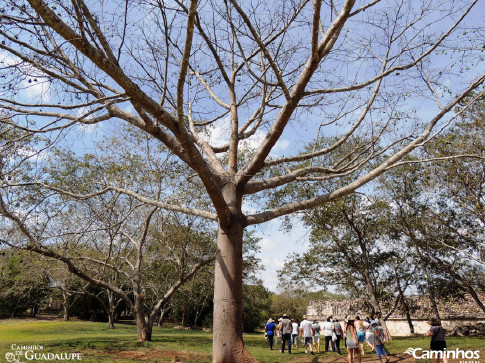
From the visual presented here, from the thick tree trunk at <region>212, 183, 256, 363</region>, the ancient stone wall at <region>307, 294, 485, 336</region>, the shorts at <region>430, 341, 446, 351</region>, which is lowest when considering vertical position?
the ancient stone wall at <region>307, 294, 485, 336</region>

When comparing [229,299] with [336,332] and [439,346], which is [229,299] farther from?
[336,332]

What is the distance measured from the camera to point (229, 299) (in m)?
5.41

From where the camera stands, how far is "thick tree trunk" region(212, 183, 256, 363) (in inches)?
206

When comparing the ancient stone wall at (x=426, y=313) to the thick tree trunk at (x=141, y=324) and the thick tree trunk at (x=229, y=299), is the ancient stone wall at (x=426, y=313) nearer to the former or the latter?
the thick tree trunk at (x=141, y=324)

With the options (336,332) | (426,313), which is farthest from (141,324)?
(426,313)

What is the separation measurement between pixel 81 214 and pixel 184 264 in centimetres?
439

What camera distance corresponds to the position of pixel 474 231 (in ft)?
53.1

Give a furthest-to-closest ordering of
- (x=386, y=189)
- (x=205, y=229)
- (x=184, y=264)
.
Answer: (x=386, y=189), (x=205, y=229), (x=184, y=264)

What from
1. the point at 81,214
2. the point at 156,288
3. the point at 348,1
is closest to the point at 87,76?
the point at 348,1

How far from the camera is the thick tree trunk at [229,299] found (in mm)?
5227

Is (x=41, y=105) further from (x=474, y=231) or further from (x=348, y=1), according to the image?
(x=474, y=231)

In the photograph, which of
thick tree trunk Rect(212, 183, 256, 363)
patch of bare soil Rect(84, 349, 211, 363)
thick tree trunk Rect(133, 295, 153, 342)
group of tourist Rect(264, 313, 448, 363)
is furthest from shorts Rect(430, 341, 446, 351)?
thick tree trunk Rect(133, 295, 153, 342)

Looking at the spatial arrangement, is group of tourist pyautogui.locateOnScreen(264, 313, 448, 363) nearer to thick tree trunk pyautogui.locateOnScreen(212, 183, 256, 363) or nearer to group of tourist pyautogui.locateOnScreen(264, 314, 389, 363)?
group of tourist pyautogui.locateOnScreen(264, 314, 389, 363)

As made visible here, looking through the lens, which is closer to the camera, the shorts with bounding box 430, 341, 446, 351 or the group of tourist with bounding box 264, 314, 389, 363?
the shorts with bounding box 430, 341, 446, 351
